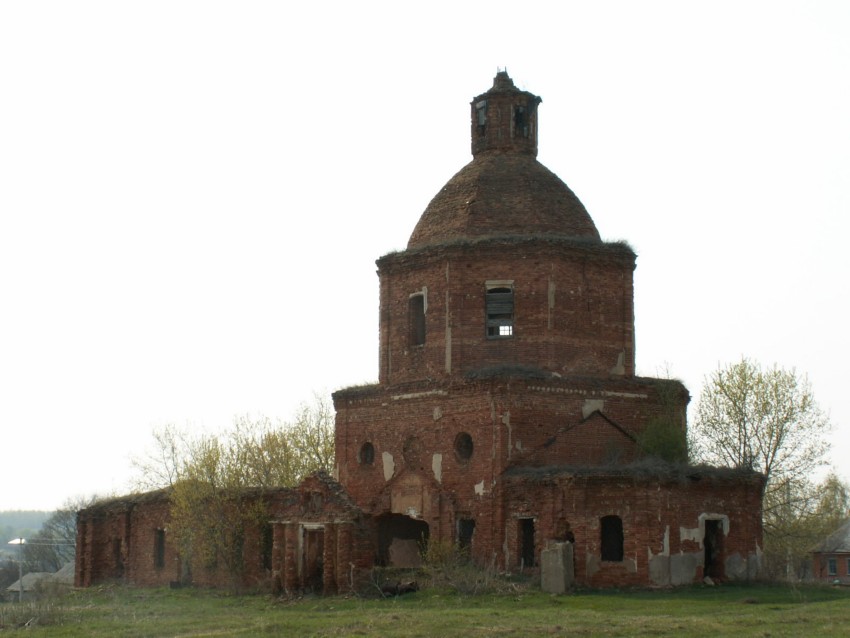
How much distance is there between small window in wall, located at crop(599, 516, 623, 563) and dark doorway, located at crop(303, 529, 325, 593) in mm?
5672

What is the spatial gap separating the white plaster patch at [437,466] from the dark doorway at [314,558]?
2689mm

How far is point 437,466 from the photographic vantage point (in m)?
25.4

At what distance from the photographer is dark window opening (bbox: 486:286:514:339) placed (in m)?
25.8

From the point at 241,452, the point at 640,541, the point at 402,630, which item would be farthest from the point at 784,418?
the point at 402,630

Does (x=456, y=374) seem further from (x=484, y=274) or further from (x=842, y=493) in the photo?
(x=842, y=493)

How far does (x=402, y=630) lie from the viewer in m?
17.7


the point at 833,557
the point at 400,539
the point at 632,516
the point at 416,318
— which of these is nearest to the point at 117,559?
the point at 400,539

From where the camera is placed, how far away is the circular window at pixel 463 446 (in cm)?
2512

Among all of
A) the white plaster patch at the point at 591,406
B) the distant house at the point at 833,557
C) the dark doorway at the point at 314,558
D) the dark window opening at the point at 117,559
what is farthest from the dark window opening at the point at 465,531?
the distant house at the point at 833,557

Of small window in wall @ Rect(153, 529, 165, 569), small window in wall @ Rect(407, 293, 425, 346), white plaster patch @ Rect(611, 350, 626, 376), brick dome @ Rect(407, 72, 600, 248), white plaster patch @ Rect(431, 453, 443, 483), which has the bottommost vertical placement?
small window in wall @ Rect(153, 529, 165, 569)

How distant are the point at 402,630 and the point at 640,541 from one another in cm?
677

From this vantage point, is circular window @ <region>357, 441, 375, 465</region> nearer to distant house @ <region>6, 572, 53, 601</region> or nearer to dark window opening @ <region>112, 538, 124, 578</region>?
distant house @ <region>6, 572, 53, 601</region>

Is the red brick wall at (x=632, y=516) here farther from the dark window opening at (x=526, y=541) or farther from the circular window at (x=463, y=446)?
the circular window at (x=463, y=446)

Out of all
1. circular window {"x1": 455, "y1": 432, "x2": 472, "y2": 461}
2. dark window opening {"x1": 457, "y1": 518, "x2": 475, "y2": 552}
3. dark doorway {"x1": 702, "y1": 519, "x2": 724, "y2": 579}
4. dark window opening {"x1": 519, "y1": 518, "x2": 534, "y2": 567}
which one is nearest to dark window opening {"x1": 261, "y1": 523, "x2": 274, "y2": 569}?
dark window opening {"x1": 457, "y1": 518, "x2": 475, "y2": 552}
